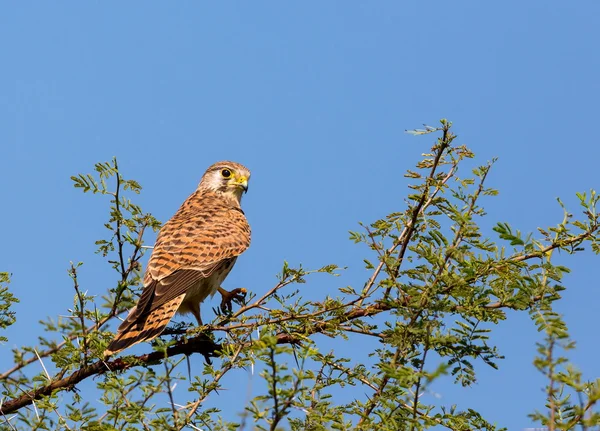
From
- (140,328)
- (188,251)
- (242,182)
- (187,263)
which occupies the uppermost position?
(242,182)

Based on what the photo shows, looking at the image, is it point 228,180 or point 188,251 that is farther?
point 228,180

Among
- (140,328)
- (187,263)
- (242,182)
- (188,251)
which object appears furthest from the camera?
(242,182)

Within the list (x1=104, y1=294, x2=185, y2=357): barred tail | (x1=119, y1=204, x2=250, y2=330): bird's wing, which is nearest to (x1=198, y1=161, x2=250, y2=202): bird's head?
(x1=119, y1=204, x2=250, y2=330): bird's wing

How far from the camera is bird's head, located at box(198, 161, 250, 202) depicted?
7.09 metres

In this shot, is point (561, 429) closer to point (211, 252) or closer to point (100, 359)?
point (100, 359)

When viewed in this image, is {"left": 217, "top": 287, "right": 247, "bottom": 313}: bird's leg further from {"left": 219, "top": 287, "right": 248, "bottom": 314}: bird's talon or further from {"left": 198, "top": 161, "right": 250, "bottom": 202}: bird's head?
{"left": 198, "top": 161, "right": 250, "bottom": 202}: bird's head

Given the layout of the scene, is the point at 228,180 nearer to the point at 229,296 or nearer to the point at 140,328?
the point at 229,296

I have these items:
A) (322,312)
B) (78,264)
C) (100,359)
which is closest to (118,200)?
(78,264)

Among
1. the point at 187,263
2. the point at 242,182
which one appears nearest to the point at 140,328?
the point at 187,263

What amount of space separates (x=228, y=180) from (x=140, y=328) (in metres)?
2.68

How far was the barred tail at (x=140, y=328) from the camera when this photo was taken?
4453 millimetres

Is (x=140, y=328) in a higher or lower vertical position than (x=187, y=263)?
lower

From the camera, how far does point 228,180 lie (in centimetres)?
713

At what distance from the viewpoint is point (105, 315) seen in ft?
14.7
